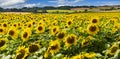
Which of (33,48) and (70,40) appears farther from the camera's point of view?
(70,40)

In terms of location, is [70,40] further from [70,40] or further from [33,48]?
[33,48]

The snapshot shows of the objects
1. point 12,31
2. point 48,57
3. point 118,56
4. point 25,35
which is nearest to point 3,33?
point 12,31

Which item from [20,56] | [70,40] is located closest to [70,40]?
[70,40]

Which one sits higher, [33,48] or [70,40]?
[33,48]

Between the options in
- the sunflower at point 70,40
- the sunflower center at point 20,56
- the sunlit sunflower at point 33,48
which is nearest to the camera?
the sunflower center at point 20,56

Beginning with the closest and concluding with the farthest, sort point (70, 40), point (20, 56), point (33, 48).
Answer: point (20, 56)
point (33, 48)
point (70, 40)

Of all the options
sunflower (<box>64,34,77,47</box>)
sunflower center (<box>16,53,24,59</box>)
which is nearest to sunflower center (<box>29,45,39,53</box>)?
sunflower center (<box>16,53,24,59</box>)

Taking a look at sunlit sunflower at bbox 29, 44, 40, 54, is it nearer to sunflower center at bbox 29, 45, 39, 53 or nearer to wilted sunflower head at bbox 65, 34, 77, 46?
sunflower center at bbox 29, 45, 39, 53

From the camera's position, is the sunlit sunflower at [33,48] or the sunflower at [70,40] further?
the sunflower at [70,40]

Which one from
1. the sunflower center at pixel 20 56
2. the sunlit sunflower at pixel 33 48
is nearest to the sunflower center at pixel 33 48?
the sunlit sunflower at pixel 33 48

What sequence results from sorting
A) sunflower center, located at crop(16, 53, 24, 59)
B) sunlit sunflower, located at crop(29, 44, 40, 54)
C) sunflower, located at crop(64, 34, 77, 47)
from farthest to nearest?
sunflower, located at crop(64, 34, 77, 47) < sunlit sunflower, located at crop(29, 44, 40, 54) < sunflower center, located at crop(16, 53, 24, 59)

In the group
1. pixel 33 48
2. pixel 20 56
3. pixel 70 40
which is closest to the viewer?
pixel 20 56

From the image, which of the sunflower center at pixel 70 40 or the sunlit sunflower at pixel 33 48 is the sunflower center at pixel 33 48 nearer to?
the sunlit sunflower at pixel 33 48

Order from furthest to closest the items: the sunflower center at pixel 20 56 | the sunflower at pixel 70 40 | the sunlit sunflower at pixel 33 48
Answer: the sunflower at pixel 70 40
the sunlit sunflower at pixel 33 48
the sunflower center at pixel 20 56
